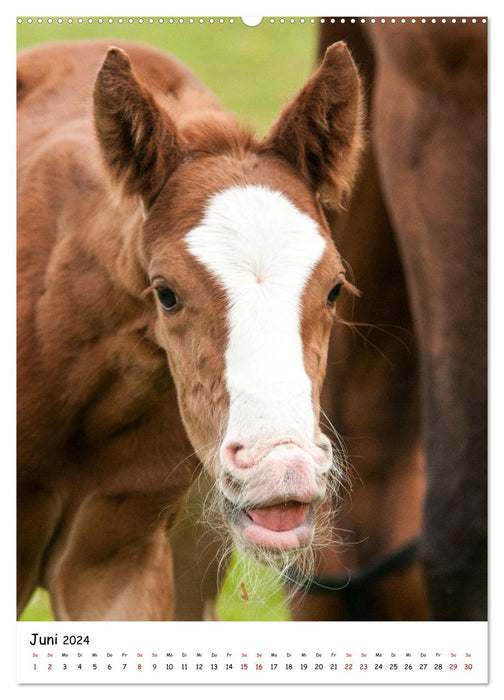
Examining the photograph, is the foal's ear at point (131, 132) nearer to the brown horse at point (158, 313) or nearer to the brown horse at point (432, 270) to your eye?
the brown horse at point (158, 313)

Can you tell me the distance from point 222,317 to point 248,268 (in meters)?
0.09

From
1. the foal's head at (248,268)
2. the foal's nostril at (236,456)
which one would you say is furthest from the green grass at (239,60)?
the foal's nostril at (236,456)

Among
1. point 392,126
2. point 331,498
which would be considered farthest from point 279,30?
point 331,498

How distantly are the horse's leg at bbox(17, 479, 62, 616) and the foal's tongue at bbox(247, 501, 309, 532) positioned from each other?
648mm

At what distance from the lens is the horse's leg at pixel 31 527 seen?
2.28m

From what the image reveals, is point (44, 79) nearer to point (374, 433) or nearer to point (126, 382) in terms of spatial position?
point (126, 382)

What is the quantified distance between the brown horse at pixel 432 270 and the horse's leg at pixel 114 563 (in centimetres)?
32

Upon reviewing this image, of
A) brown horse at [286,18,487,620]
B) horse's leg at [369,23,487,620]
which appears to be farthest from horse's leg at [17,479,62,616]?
horse's leg at [369,23,487,620]

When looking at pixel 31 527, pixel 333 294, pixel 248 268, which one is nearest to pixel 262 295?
pixel 248 268

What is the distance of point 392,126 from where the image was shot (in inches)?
95.8

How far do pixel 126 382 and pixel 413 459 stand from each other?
3.45 feet

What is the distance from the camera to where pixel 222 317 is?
1.85 meters

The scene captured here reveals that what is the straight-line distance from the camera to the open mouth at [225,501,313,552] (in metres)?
1.76
